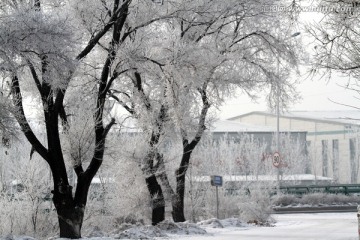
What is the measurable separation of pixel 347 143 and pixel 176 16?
78451mm

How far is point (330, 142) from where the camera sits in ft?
324

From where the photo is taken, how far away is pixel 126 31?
909 inches

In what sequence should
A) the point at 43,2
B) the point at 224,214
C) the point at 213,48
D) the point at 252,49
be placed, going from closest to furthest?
the point at 43,2 → the point at 213,48 → the point at 252,49 → the point at 224,214

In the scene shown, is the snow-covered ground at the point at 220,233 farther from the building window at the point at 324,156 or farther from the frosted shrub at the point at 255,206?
the building window at the point at 324,156

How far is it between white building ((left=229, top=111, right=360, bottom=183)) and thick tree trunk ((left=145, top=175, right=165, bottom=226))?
197 feet

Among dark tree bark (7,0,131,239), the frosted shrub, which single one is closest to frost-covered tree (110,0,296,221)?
dark tree bark (7,0,131,239)

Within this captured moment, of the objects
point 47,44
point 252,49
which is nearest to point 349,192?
point 252,49

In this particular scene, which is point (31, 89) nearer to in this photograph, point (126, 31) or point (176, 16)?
point (126, 31)

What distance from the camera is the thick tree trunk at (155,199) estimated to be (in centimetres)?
2585

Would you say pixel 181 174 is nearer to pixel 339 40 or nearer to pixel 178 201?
pixel 178 201

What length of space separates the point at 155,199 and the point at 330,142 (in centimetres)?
7633

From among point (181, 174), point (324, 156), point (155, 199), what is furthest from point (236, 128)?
point (155, 199)

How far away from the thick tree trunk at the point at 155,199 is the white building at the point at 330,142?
60.1 meters

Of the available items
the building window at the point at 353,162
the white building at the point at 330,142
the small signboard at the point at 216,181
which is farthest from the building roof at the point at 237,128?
the small signboard at the point at 216,181
